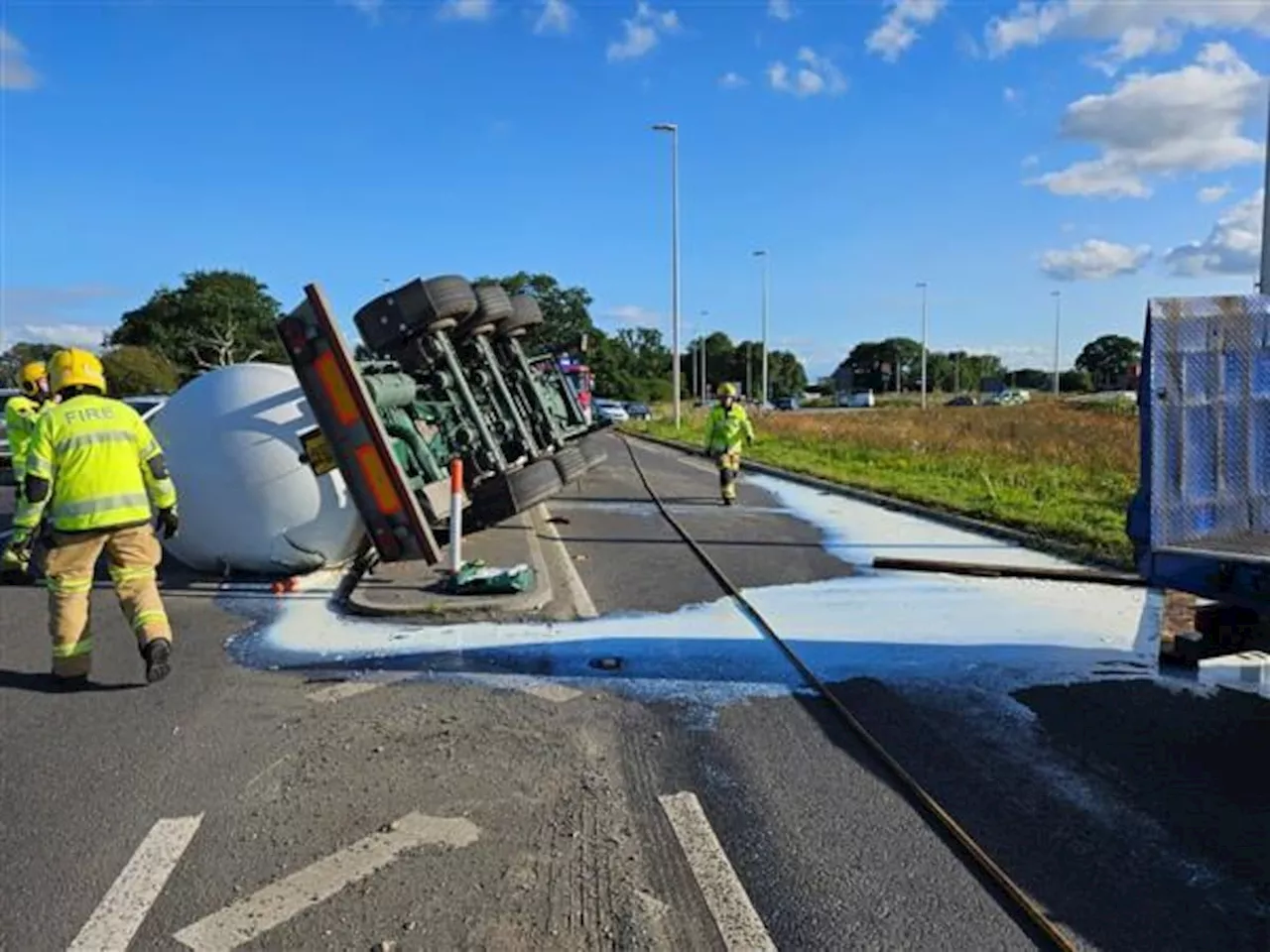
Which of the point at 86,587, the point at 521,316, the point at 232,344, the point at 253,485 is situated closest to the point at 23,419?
the point at 253,485

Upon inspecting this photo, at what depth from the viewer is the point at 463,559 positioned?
923cm

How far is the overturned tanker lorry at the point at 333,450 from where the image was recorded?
718 centimetres

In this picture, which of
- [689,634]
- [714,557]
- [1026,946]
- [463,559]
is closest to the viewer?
[1026,946]

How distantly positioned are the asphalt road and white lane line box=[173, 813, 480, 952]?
1cm

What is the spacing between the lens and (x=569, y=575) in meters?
8.89

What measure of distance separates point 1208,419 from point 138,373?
60198mm

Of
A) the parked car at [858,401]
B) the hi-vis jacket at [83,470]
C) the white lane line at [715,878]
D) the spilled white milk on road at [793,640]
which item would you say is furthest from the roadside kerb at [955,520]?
the parked car at [858,401]

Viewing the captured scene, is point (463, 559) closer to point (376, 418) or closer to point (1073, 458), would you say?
point (376, 418)

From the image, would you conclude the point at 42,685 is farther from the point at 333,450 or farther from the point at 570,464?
the point at 570,464

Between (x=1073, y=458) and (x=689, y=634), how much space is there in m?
15.1

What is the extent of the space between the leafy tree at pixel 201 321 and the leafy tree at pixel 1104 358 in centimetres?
9388

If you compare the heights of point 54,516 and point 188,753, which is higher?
point 54,516

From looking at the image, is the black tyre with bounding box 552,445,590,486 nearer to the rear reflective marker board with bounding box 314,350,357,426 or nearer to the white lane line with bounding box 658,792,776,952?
the rear reflective marker board with bounding box 314,350,357,426

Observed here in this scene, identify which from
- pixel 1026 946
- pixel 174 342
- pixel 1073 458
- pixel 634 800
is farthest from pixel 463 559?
pixel 174 342
